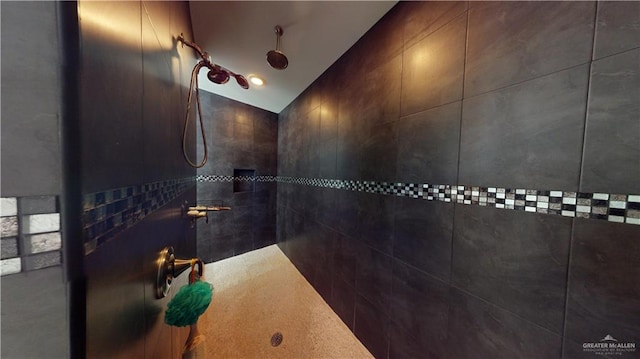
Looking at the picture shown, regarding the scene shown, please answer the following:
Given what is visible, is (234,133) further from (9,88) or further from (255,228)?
(9,88)

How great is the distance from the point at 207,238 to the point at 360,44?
285cm

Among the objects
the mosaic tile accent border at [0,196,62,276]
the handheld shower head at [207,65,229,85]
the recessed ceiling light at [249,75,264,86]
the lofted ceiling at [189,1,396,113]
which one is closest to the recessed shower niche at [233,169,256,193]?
the recessed ceiling light at [249,75,264,86]

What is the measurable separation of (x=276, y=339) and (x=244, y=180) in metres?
2.11

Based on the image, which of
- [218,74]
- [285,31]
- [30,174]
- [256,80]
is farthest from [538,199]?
[256,80]

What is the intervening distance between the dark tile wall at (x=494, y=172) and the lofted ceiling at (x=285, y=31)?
7.0 inches

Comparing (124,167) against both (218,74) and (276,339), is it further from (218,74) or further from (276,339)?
(276,339)

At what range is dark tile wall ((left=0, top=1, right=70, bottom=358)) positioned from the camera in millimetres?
239

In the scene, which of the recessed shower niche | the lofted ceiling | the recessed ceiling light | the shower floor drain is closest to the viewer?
the lofted ceiling

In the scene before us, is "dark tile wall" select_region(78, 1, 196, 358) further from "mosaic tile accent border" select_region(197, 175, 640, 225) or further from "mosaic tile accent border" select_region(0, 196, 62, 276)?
"mosaic tile accent border" select_region(197, 175, 640, 225)

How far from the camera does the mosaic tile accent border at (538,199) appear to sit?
54cm

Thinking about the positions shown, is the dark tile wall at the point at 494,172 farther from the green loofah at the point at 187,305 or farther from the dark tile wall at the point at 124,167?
the dark tile wall at the point at 124,167

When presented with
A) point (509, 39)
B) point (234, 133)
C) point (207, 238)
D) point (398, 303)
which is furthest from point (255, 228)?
point (509, 39)

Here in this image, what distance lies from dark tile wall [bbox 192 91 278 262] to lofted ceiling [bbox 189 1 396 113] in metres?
0.94

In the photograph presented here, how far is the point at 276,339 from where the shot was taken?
1.41 metres
